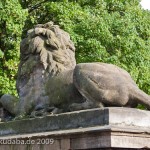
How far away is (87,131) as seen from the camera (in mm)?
6555

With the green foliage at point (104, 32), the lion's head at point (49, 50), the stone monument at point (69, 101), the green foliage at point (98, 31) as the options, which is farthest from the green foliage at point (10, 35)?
the stone monument at point (69, 101)

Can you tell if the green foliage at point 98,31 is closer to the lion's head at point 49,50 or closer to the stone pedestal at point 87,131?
the lion's head at point 49,50

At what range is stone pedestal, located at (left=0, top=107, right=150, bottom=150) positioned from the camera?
6.42 m

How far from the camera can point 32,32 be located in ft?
28.5

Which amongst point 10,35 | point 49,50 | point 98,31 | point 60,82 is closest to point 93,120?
point 60,82

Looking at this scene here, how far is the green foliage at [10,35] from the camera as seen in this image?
17.9 meters

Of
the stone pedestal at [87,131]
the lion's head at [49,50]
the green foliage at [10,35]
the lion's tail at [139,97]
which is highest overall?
the green foliage at [10,35]

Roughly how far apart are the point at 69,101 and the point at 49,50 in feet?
3.40

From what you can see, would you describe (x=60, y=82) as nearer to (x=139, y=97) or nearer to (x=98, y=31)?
(x=139, y=97)

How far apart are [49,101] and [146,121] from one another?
69.6 inches

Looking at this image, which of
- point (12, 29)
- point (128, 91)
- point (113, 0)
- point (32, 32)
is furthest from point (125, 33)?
point (128, 91)

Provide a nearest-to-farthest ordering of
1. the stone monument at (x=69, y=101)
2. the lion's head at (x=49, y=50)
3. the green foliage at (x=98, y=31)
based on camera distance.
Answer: the stone monument at (x=69, y=101) → the lion's head at (x=49, y=50) → the green foliage at (x=98, y=31)

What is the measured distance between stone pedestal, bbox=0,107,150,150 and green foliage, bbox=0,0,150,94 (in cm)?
1056

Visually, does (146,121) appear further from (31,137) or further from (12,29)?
(12,29)
